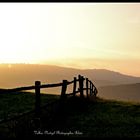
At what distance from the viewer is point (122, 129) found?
43.6ft

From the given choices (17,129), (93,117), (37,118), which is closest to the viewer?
(17,129)

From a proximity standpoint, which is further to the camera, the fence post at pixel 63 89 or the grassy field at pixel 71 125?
the fence post at pixel 63 89

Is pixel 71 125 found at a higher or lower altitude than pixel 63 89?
lower

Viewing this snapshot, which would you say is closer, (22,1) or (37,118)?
(22,1)

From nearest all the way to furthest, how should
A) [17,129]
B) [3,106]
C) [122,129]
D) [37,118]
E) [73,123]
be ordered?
[17,129]
[37,118]
[122,129]
[73,123]
[3,106]

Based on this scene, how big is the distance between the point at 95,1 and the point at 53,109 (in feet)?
30.4

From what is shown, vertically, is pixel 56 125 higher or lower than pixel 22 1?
lower

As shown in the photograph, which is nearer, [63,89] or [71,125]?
[71,125]

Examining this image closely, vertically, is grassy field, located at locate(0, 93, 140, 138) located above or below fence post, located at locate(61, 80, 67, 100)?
below

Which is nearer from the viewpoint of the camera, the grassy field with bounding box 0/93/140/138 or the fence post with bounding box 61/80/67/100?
the grassy field with bounding box 0/93/140/138

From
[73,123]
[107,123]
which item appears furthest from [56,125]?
[107,123]

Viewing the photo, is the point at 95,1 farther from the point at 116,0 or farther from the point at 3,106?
the point at 3,106

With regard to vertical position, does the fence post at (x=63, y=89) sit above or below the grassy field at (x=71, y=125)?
→ above

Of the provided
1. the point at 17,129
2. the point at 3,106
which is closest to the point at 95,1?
the point at 17,129
